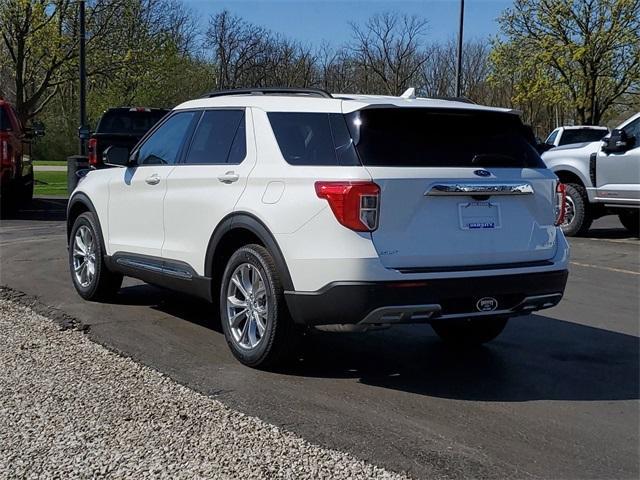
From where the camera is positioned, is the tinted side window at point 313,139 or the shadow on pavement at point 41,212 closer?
the tinted side window at point 313,139

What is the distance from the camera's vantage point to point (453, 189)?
485 centimetres

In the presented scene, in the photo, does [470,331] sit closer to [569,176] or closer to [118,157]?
[118,157]

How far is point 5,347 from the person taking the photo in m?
5.73

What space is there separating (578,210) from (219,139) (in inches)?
361

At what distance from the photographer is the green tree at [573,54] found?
3238cm

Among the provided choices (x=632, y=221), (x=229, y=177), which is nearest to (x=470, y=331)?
(x=229, y=177)

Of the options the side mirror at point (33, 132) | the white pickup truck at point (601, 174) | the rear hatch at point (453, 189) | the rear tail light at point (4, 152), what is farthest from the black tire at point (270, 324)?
the side mirror at point (33, 132)

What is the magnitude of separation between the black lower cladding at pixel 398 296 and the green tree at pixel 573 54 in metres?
29.3

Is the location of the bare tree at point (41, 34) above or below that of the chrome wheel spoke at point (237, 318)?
above

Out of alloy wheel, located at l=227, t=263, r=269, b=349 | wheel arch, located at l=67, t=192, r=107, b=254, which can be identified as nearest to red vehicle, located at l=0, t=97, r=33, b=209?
wheel arch, located at l=67, t=192, r=107, b=254

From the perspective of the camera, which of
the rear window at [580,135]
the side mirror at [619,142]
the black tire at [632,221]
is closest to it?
the side mirror at [619,142]

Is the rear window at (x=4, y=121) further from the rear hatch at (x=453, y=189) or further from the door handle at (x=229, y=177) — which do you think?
the rear hatch at (x=453, y=189)

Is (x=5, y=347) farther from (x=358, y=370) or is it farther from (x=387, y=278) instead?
(x=387, y=278)

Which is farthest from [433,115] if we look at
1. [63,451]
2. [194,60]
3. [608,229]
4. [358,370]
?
[194,60]
